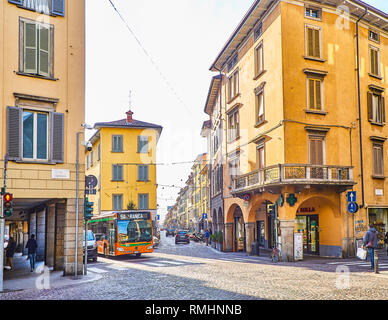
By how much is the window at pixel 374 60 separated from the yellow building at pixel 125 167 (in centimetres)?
2717

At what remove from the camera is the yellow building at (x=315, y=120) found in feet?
79.5

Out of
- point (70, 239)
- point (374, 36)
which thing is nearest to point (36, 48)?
point (70, 239)

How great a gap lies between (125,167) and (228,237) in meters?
18.3

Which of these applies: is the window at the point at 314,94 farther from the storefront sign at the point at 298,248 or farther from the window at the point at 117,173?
the window at the point at 117,173

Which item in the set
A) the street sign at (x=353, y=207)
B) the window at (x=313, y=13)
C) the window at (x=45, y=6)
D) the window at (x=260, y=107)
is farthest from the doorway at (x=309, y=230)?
the window at (x=45, y=6)

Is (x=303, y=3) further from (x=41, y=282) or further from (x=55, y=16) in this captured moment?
(x=41, y=282)

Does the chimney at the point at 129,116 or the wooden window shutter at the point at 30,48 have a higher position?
the chimney at the point at 129,116

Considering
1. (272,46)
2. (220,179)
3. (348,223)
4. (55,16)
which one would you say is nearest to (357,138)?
(348,223)

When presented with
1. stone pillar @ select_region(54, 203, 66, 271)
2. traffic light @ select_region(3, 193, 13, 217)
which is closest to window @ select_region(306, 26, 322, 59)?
stone pillar @ select_region(54, 203, 66, 271)

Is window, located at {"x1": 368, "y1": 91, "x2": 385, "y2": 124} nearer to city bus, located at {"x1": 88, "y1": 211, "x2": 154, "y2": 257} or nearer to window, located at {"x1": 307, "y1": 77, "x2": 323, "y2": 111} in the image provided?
window, located at {"x1": 307, "y1": 77, "x2": 323, "y2": 111}

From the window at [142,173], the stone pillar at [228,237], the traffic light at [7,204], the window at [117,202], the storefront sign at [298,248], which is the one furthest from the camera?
the window at [142,173]

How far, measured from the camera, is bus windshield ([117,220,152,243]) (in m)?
28.3

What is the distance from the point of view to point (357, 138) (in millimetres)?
26438
